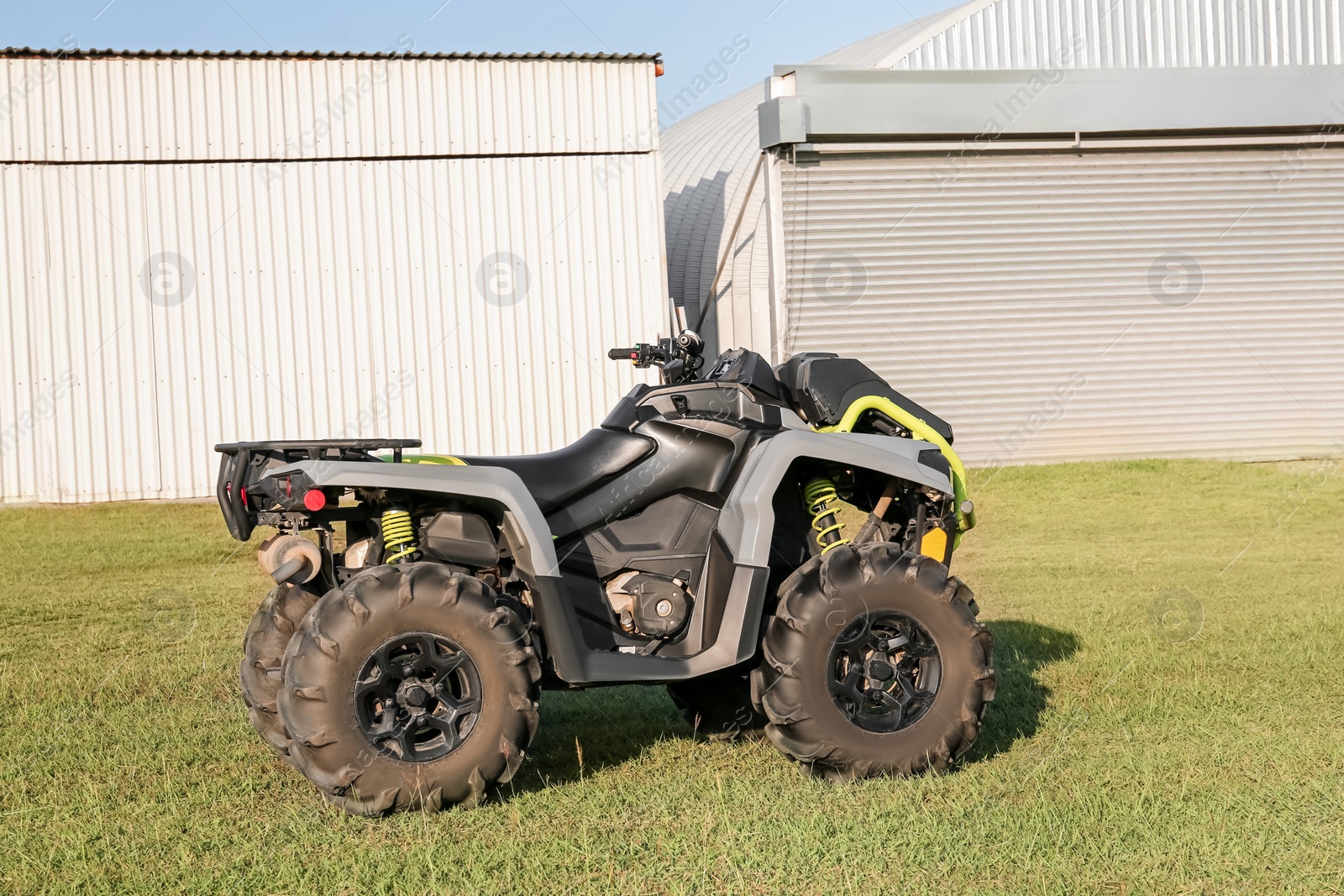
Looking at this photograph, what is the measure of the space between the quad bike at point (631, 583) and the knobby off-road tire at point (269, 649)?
0.01m

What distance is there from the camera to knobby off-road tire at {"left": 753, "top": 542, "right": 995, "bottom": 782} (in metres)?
4.48

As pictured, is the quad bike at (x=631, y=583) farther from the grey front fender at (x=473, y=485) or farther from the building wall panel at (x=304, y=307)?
the building wall panel at (x=304, y=307)

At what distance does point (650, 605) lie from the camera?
470cm

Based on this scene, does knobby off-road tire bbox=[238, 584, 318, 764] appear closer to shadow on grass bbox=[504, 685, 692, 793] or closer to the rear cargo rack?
the rear cargo rack

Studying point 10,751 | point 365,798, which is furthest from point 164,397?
point 365,798

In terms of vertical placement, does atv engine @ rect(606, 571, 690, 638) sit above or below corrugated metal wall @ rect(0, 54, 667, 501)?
below

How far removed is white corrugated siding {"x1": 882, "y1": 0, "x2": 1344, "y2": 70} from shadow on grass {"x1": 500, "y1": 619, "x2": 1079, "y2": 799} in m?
11.4

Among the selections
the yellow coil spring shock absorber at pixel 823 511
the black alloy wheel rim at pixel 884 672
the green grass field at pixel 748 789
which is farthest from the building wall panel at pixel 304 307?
the black alloy wheel rim at pixel 884 672

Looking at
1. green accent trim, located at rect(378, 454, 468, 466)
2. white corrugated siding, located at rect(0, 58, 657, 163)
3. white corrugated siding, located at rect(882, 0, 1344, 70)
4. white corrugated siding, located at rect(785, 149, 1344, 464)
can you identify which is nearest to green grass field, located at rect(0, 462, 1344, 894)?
green accent trim, located at rect(378, 454, 468, 466)

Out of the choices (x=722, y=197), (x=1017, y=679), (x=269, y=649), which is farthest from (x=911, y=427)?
(x=722, y=197)

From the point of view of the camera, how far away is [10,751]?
5.11 metres

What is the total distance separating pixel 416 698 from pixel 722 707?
1.63 m

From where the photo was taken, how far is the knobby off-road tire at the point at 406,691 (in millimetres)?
4090

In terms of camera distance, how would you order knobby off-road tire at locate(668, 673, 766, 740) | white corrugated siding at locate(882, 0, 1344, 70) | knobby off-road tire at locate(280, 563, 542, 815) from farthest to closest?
white corrugated siding at locate(882, 0, 1344, 70) < knobby off-road tire at locate(668, 673, 766, 740) < knobby off-road tire at locate(280, 563, 542, 815)
